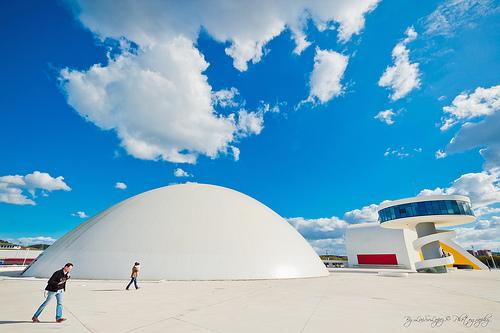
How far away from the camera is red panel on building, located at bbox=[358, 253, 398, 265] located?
5868 cm

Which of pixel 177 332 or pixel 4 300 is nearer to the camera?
pixel 177 332

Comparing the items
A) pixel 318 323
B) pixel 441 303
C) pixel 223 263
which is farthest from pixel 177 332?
pixel 223 263

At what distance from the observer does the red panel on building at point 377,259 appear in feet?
193

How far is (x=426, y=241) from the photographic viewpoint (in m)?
42.5

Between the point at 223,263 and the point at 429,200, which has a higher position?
the point at 429,200

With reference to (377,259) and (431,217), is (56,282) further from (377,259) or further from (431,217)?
(377,259)

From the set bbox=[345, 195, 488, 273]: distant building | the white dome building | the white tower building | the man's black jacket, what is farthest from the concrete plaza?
bbox=[345, 195, 488, 273]: distant building

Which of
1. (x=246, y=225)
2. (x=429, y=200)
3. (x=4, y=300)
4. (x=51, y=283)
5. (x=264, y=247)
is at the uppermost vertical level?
(x=429, y=200)

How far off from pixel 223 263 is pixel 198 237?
348cm

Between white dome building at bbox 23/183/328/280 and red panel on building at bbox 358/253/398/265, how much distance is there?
40.5m

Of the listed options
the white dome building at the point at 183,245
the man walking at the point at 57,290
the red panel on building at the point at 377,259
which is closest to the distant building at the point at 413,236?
the red panel on building at the point at 377,259

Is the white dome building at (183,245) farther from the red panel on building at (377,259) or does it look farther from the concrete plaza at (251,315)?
the red panel on building at (377,259)

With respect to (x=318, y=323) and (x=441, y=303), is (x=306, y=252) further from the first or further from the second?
(x=318, y=323)

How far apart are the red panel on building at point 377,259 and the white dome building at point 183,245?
40.5 metres
